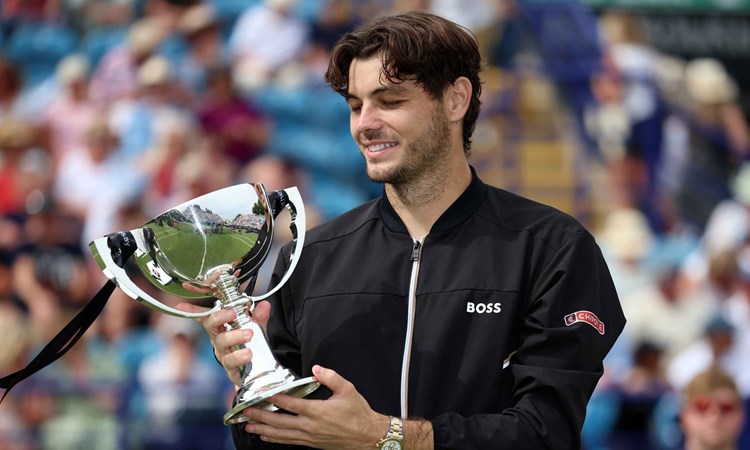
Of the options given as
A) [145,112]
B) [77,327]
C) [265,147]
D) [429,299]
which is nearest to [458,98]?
[429,299]

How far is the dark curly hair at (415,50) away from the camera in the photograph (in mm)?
2740

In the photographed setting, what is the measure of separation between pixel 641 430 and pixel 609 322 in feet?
12.2

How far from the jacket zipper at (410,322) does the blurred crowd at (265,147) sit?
154 inches

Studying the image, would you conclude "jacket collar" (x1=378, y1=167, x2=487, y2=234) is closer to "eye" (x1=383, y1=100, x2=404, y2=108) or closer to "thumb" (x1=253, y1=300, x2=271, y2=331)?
"eye" (x1=383, y1=100, x2=404, y2=108)

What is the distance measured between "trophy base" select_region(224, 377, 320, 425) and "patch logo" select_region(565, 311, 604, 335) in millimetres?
587

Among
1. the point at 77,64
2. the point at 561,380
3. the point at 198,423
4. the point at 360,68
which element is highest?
the point at 77,64

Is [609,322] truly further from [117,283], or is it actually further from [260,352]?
[117,283]

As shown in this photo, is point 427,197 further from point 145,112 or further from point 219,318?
point 145,112

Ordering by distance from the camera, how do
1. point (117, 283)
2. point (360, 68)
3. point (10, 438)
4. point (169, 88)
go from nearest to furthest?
point (117, 283)
point (360, 68)
point (10, 438)
point (169, 88)

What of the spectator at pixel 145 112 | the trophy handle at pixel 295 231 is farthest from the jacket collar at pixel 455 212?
the spectator at pixel 145 112

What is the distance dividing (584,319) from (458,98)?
66 cm

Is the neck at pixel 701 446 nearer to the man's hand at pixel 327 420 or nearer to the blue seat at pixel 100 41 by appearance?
the man's hand at pixel 327 420

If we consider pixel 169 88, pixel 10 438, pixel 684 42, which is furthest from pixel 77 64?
pixel 684 42

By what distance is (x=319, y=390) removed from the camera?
280cm
